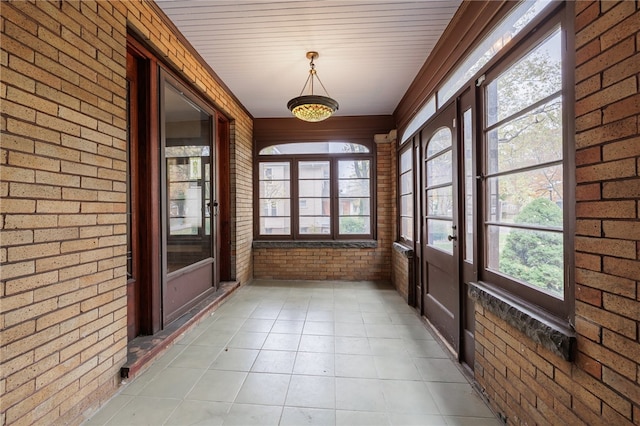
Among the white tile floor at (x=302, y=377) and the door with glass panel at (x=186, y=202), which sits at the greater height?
the door with glass panel at (x=186, y=202)

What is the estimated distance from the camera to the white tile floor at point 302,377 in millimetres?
1636

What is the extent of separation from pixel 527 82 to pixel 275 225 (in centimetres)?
405

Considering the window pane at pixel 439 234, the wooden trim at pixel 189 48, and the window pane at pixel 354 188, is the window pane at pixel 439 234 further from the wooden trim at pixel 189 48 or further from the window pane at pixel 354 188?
the wooden trim at pixel 189 48

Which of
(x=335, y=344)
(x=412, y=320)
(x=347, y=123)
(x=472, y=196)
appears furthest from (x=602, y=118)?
(x=347, y=123)

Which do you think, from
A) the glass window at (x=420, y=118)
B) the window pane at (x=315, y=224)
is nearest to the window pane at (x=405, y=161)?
the glass window at (x=420, y=118)

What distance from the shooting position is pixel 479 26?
1.96 meters

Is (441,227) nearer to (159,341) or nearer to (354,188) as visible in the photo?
A: (354,188)

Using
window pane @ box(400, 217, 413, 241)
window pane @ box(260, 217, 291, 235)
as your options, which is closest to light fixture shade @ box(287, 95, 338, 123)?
window pane @ box(400, 217, 413, 241)

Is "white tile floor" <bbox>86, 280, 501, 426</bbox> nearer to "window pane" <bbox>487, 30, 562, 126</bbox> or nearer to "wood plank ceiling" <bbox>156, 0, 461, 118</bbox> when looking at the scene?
"window pane" <bbox>487, 30, 562, 126</bbox>

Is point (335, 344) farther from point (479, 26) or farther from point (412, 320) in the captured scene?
point (479, 26)

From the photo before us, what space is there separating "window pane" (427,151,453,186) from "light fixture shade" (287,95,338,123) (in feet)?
4.02

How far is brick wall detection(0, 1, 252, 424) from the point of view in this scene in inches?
50.0

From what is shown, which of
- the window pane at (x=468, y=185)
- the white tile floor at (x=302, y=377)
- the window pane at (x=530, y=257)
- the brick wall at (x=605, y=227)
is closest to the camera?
the brick wall at (x=605, y=227)

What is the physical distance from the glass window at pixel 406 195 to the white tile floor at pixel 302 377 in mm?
1284
